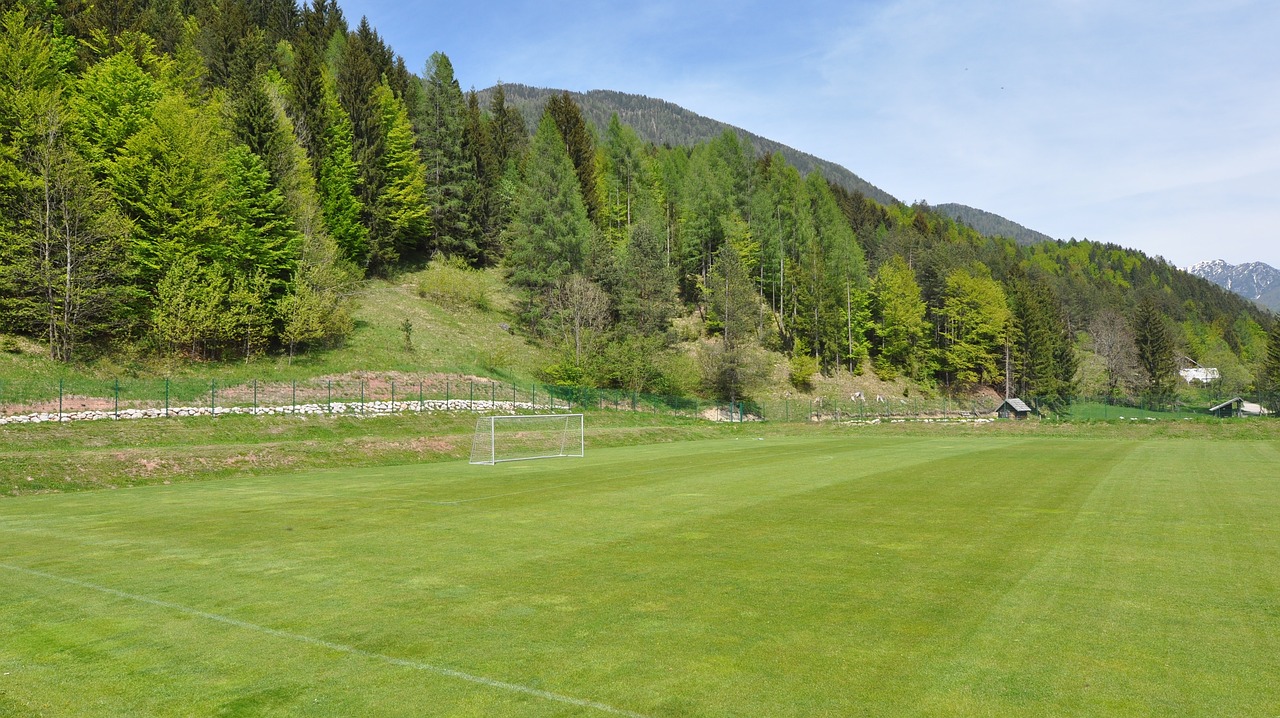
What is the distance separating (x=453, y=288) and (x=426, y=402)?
2579 centimetres

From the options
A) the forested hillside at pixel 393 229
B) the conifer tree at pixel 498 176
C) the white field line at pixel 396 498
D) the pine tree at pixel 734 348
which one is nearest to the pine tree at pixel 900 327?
the forested hillside at pixel 393 229

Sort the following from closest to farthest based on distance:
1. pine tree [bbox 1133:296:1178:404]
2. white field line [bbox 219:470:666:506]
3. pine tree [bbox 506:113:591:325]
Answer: white field line [bbox 219:470:666:506]
pine tree [bbox 506:113:591:325]
pine tree [bbox 1133:296:1178:404]

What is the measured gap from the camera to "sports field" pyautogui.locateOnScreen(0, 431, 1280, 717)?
18.0ft

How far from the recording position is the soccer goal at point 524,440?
104 ft

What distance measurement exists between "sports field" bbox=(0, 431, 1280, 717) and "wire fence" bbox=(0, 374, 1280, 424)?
1705cm

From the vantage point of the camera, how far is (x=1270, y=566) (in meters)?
9.46

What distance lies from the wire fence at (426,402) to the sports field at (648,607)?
55.9ft

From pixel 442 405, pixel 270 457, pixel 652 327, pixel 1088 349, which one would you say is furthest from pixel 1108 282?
pixel 270 457

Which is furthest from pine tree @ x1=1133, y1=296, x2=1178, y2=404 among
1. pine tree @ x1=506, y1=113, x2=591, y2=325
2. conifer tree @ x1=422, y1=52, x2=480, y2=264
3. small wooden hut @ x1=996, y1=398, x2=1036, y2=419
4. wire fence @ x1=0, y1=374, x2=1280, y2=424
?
conifer tree @ x1=422, y1=52, x2=480, y2=264

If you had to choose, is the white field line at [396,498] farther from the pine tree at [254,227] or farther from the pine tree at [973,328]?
the pine tree at [973,328]

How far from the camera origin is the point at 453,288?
6581 cm

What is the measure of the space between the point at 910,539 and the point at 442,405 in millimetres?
35041

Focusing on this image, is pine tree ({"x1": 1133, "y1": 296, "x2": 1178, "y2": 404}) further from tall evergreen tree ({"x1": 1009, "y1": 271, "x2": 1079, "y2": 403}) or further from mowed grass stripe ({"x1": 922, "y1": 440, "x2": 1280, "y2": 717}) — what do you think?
mowed grass stripe ({"x1": 922, "y1": 440, "x2": 1280, "y2": 717})

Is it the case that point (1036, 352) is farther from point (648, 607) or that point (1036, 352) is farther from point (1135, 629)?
point (648, 607)
